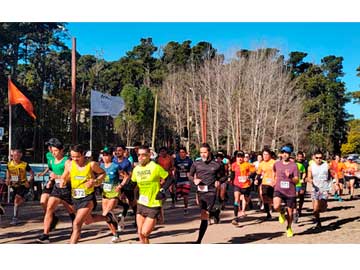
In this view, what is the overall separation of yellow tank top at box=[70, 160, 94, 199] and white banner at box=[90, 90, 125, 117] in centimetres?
1194

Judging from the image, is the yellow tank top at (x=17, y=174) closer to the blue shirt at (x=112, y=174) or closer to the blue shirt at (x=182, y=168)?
the blue shirt at (x=112, y=174)

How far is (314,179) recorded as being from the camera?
10180 millimetres

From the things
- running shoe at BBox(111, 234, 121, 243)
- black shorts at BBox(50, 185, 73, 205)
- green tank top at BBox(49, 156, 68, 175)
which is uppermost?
green tank top at BBox(49, 156, 68, 175)

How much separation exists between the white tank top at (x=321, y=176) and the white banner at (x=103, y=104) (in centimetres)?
1113

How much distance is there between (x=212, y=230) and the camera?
9625mm

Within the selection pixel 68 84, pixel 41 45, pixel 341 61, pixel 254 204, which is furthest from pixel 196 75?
pixel 254 204

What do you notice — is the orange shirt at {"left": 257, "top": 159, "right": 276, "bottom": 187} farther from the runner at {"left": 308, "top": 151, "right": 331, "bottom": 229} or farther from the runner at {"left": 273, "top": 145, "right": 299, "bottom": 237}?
the runner at {"left": 273, "top": 145, "right": 299, "bottom": 237}

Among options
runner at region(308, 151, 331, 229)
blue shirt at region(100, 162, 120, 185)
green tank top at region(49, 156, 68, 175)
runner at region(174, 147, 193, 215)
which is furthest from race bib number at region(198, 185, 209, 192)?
runner at region(174, 147, 193, 215)

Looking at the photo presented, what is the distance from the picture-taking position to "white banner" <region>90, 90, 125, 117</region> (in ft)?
63.1

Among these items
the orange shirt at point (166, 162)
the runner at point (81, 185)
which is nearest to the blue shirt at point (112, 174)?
the runner at point (81, 185)

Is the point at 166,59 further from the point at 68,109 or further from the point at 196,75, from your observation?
the point at 68,109

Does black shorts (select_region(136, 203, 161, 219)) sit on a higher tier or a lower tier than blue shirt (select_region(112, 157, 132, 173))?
lower
